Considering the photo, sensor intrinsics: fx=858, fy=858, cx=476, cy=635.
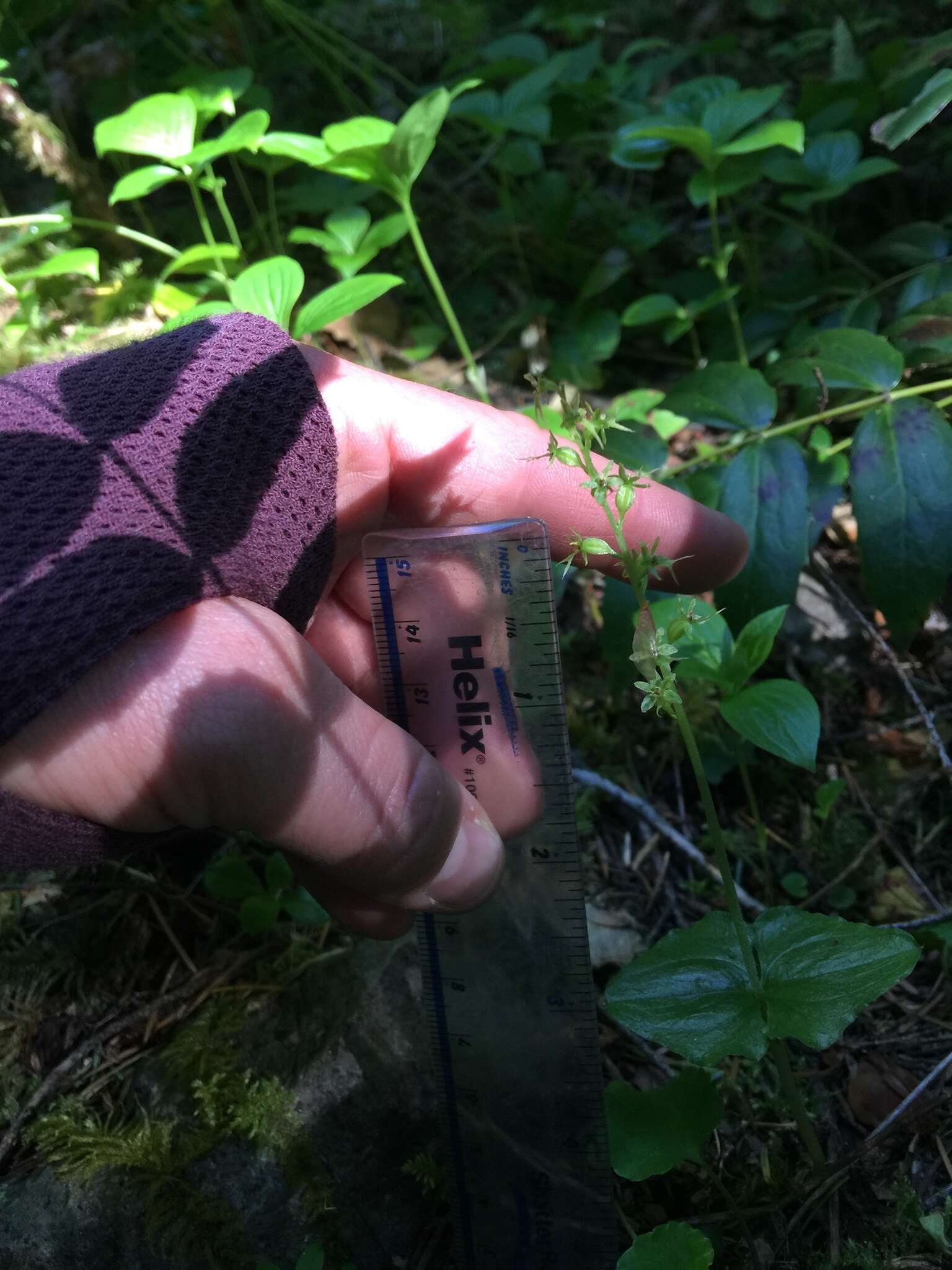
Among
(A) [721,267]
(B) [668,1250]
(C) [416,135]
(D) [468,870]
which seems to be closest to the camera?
(B) [668,1250]

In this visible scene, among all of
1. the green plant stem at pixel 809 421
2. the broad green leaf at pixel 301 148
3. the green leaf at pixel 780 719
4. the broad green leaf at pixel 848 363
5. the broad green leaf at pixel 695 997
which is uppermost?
the broad green leaf at pixel 301 148

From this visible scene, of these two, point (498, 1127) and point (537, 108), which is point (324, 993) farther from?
point (537, 108)

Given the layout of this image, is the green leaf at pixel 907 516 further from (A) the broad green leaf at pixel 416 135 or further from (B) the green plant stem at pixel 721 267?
(A) the broad green leaf at pixel 416 135

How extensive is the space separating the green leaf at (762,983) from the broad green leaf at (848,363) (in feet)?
3.90

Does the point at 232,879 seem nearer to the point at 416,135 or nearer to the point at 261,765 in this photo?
the point at 261,765

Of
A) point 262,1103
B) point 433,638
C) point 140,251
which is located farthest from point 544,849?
point 140,251

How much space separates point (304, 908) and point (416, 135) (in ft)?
6.06

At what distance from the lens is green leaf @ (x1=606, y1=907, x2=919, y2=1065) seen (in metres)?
1.16

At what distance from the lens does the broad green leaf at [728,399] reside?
2.01m

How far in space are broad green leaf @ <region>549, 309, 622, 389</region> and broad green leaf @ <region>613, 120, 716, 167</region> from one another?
623 millimetres

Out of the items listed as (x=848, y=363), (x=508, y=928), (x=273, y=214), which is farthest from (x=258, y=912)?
(x=273, y=214)

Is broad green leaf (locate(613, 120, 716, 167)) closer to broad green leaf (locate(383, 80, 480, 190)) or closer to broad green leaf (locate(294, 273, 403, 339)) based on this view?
broad green leaf (locate(383, 80, 480, 190))

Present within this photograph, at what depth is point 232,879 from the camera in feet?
5.59

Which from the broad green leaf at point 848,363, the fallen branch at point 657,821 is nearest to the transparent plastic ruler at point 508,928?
the fallen branch at point 657,821
